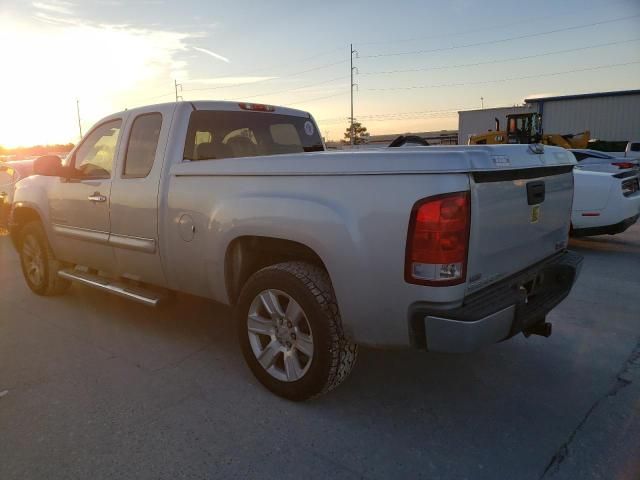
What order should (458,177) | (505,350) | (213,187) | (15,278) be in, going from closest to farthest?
1. (458,177)
2. (213,187)
3. (505,350)
4. (15,278)

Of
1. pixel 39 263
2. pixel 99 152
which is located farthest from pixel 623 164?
pixel 39 263

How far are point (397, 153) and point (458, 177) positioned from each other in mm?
319

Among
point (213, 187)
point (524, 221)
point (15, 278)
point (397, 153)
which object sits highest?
point (397, 153)

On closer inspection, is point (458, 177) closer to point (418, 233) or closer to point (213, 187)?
point (418, 233)

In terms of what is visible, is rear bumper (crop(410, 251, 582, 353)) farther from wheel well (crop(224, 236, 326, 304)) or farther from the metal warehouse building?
the metal warehouse building

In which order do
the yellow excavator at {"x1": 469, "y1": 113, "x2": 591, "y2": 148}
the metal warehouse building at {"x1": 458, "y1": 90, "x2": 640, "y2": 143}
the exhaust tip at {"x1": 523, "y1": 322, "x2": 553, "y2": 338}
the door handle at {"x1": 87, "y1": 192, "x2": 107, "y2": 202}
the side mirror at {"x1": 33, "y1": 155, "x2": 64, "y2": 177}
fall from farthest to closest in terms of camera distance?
the metal warehouse building at {"x1": 458, "y1": 90, "x2": 640, "y2": 143} < the yellow excavator at {"x1": 469, "y1": 113, "x2": 591, "y2": 148} < the side mirror at {"x1": 33, "y1": 155, "x2": 64, "y2": 177} < the door handle at {"x1": 87, "y1": 192, "x2": 107, "y2": 202} < the exhaust tip at {"x1": 523, "y1": 322, "x2": 553, "y2": 338}

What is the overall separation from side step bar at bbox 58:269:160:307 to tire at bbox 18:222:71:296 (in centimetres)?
36

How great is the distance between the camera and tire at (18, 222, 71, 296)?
16.5 feet

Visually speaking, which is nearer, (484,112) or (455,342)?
(455,342)

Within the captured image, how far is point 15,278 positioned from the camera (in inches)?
248

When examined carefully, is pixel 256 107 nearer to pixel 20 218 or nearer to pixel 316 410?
pixel 316 410

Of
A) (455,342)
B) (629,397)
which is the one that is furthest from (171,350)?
(629,397)

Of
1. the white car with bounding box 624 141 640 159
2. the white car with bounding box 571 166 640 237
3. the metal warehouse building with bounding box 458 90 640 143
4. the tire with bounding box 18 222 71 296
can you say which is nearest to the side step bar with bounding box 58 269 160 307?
the tire with bounding box 18 222 71 296

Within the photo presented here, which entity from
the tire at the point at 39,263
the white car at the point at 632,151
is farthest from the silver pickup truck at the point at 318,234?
the white car at the point at 632,151
